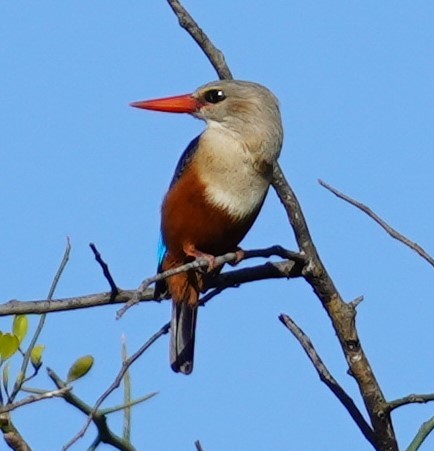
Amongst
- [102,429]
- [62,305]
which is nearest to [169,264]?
[62,305]

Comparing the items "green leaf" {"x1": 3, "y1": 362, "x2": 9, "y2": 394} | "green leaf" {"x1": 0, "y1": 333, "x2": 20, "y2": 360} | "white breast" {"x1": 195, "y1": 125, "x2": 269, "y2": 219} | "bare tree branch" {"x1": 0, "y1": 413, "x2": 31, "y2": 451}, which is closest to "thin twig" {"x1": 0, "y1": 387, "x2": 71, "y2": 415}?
"bare tree branch" {"x1": 0, "y1": 413, "x2": 31, "y2": 451}

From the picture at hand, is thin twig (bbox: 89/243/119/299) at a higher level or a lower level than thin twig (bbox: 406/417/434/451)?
higher

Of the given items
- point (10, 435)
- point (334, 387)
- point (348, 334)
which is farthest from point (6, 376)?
point (348, 334)

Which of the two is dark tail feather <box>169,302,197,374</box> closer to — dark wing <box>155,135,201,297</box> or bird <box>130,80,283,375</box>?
bird <box>130,80,283,375</box>

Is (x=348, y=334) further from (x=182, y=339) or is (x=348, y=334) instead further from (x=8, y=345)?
(x=182, y=339)

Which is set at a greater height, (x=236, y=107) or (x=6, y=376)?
(x=236, y=107)

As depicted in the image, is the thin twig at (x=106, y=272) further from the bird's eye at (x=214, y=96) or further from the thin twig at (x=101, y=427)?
the bird's eye at (x=214, y=96)

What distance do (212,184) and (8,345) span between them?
190 cm

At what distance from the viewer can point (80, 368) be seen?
10.0 feet

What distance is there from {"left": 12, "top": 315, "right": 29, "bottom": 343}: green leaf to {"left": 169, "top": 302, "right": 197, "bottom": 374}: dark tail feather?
5.90 feet

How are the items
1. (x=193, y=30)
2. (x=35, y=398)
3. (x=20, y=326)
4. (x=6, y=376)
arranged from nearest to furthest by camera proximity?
(x=35, y=398)
(x=6, y=376)
(x=20, y=326)
(x=193, y=30)

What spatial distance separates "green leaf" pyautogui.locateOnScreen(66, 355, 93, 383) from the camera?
3.05m

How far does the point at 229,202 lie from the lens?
4730 mm

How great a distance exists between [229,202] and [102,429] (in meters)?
2.04
